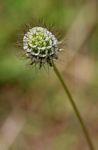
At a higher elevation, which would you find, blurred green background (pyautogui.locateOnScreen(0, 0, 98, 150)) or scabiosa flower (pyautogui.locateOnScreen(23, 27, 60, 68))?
blurred green background (pyautogui.locateOnScreen(0, 0, 98, 150))

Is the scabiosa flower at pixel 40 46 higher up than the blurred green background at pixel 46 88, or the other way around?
the blurred green background at pixel 46 88

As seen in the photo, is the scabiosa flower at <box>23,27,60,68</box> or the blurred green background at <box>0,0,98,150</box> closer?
the scabiosa flower at <box>23,27,60,68</box>

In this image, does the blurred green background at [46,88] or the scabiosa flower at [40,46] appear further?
the blurred green background at [46,88]

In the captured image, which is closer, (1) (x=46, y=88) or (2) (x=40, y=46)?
(2) (x=40, y=46)

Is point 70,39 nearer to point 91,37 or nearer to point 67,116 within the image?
point 91,37
